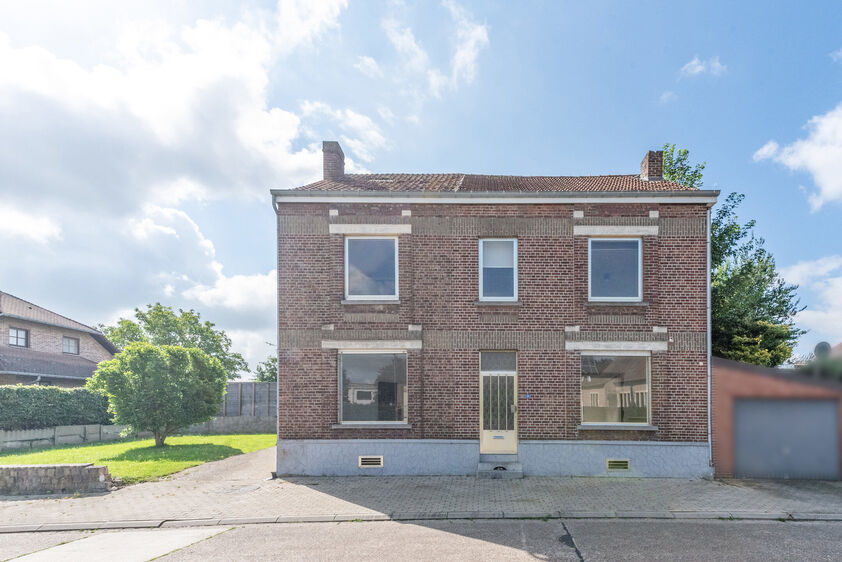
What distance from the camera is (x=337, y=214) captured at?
12594 mm

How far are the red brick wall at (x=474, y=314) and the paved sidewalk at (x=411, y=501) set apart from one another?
4.13ft

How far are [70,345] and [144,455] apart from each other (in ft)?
58.9

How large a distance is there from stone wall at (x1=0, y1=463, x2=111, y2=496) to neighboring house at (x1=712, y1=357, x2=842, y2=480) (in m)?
14.0

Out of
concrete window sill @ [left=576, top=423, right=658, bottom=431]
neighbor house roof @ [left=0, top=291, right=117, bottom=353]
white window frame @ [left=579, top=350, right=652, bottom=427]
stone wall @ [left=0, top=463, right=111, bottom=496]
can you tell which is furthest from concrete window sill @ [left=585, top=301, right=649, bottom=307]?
neighbor house roof @ [left=0, top=291, right=117, bottom=353]

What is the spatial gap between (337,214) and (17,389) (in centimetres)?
1512

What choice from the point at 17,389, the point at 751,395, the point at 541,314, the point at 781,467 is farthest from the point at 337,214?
the point at 17,389

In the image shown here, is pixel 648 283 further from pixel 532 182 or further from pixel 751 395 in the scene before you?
pixel 532 182

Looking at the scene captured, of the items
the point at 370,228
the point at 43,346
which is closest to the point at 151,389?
the point at 370,228

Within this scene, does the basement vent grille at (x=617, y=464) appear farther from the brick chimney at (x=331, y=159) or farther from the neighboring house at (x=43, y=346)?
the neighboring house at (x=43, y=346)

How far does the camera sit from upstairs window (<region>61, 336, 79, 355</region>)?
94.7 ft

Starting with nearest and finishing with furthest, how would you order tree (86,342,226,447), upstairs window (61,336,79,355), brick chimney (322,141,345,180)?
brick chimney (322,141,345,180) → tree (86,342,226,447) → upstairs window (61,336,79,355)

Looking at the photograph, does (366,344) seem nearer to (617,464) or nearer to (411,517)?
(411,517)

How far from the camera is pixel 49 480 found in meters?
10.8

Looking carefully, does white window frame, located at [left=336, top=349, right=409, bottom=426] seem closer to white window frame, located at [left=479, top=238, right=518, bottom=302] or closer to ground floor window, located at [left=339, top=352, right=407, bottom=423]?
ground floor window, located at [left=339, top=352, right=407, bottom=423]
